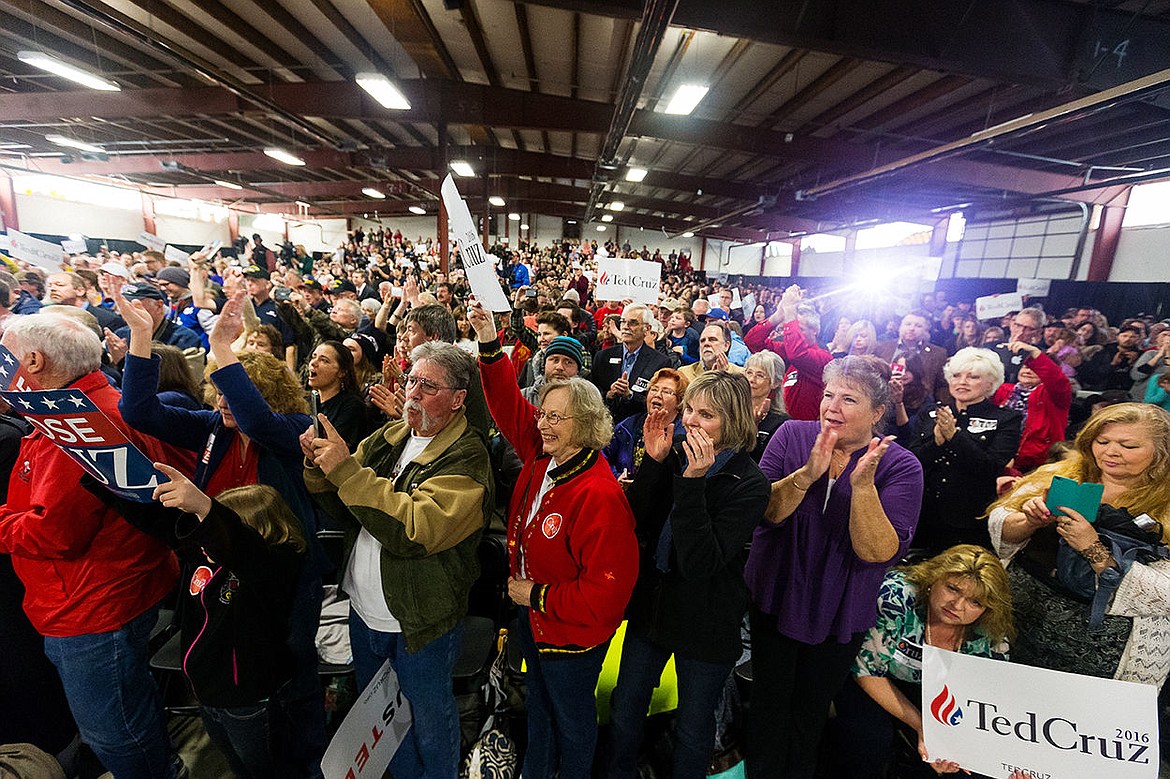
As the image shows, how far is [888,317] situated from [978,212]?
36.6 ft

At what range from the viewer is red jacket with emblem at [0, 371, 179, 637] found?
1574mm

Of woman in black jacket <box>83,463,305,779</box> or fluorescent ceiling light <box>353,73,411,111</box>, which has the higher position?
fluorescent ceiling light <box>353,73,411,111</box>

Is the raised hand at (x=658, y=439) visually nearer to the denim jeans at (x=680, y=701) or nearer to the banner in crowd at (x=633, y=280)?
the denim jeans at (x=680, y=701)

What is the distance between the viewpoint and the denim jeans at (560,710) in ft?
5.61

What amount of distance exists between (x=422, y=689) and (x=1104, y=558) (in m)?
2.25

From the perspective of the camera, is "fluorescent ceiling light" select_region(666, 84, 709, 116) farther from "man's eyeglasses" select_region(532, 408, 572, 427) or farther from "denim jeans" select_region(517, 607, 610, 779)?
"denim jeans" select_region(517, 607, 610, 779)

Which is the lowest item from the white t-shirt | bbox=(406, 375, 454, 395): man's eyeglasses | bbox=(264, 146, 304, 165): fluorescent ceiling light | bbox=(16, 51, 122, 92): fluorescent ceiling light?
the white t-shirt

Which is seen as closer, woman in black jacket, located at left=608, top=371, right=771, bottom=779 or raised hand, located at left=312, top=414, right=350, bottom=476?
raised hand, located at left=312, top=414, right=350, bottom=476

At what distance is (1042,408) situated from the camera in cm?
331

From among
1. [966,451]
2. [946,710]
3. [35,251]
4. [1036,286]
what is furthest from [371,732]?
[1036,286]

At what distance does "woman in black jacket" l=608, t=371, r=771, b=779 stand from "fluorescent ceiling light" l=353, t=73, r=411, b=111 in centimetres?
599

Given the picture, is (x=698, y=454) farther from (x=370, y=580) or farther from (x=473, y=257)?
(x=473, y=257)

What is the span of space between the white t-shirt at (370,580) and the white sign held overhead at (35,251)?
5.86 m

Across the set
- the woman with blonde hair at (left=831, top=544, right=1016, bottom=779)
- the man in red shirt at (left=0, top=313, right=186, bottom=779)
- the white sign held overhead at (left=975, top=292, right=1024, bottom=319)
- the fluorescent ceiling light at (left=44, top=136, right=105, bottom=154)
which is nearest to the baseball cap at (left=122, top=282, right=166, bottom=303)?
the man in red shirt at (left=0, top=313, right=186, bottom=779)
